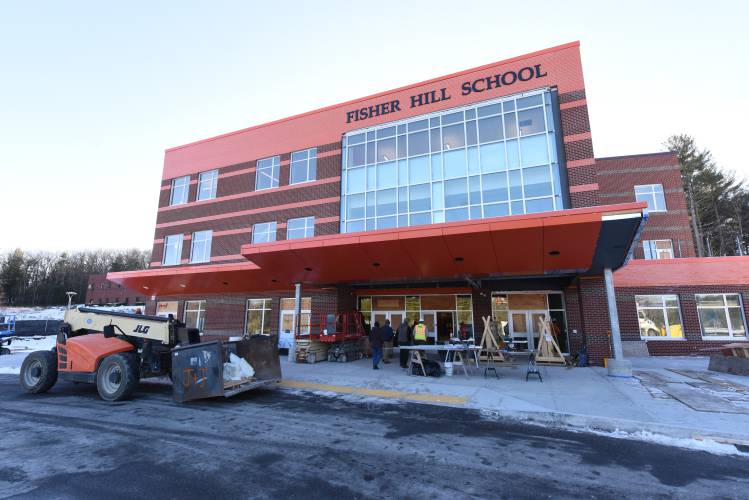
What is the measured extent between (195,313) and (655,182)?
108ft

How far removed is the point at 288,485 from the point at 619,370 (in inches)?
449

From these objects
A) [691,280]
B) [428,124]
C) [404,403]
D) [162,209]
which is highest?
[428,124]

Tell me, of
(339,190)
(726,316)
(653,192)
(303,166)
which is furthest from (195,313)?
(653,192)

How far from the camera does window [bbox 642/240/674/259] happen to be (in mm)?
23144

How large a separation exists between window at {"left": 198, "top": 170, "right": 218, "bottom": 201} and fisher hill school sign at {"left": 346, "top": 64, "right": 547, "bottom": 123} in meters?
11.0

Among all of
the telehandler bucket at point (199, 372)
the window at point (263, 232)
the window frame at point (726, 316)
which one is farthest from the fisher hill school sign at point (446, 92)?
the telehandler bucket at point (199, 372)

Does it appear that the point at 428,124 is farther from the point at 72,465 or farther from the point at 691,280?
the point at 72,465

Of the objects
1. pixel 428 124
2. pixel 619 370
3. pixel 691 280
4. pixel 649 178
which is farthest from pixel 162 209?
pixel 649 178

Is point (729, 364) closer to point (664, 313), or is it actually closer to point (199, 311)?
point (664, 313)

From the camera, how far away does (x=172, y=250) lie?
83.3ft

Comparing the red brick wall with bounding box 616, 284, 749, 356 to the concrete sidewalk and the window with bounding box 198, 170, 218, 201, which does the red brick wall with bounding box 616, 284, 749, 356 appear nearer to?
the concrete sidewalk

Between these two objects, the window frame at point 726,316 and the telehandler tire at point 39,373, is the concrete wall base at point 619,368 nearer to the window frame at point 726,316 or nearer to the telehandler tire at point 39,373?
the window frame at point 726,316

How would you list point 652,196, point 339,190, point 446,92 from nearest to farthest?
point 446,92 → point 339,190 → point 652,196

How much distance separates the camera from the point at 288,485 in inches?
167
